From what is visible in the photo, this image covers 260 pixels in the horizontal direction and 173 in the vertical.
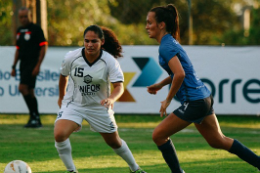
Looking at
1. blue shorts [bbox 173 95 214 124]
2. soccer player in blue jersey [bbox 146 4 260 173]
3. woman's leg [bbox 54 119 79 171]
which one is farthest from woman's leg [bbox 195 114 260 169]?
woman's leg [bbox 54 119 79 171]

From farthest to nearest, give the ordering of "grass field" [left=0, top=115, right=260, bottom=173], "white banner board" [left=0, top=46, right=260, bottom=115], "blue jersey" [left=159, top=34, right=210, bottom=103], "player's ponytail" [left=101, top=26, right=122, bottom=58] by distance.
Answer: "white banner board" [left=0, top=46, right=260, bottom=115] → "grass field" [left=0, top=115, right=260, bottom=173] → "player's ponytail" [left=101, top=26, right=122, bottom=58] → "blue jersey" [left=159, top=34, right=210, bottom=103]

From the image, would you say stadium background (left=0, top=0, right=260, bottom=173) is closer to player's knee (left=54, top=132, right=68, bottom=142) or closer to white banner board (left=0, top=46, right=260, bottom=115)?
white banner board (left=0, top=46, right=260, bottom=115)

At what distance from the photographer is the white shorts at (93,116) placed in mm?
6859

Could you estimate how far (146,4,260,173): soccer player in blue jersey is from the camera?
6.19 m

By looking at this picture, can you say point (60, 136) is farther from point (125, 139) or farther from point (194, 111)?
A: point (125, 139)

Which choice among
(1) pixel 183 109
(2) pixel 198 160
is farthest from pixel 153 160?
(1) pixel 183 109

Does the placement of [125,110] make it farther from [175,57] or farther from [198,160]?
[175,57]

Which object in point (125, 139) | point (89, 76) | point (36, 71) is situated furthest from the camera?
point (36, 71)

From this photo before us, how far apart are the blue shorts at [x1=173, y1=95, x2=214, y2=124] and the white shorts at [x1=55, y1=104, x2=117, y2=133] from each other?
1003 millimetres

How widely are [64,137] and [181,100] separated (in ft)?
4.53

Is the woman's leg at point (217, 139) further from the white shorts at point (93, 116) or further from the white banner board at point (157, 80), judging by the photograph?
the white banner board at point (157, 80)

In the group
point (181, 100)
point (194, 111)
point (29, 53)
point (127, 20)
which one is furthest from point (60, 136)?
point (127, 20)

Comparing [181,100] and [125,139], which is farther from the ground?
[181,100]

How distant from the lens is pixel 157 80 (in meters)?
13.6
